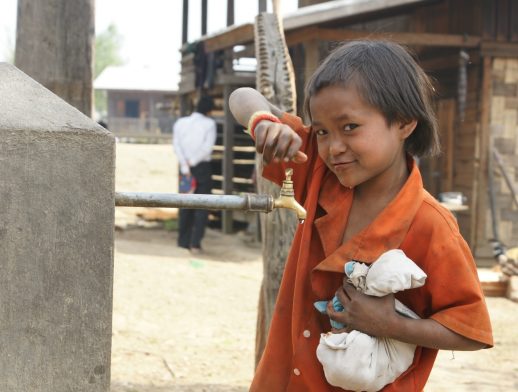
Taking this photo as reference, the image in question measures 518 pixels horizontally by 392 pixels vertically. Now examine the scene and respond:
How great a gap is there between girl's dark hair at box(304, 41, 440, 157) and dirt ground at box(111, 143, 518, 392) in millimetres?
2217

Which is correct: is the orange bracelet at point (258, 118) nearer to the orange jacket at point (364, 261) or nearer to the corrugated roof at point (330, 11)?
the orange jacket at point (364, 261)

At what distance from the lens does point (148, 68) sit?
43062 millimetres

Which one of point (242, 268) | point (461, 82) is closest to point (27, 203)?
point (242, 268)

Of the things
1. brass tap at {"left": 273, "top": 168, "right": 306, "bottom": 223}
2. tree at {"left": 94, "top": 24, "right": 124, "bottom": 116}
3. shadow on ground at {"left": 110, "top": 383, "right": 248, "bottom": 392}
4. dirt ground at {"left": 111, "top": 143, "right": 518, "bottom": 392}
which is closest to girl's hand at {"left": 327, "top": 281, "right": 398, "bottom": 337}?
brass tap at {"left": 273, "top": 168, "right": 306, "bottom": 223}

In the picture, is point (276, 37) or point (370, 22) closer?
point (276, 37)

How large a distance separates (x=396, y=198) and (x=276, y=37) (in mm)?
2385

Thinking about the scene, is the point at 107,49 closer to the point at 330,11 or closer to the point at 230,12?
the point at 230,12

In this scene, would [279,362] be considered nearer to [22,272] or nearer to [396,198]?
[396,198]

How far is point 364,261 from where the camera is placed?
167 centimetres

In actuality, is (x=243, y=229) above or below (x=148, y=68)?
below

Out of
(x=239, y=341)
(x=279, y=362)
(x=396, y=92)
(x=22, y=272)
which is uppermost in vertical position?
(x=396, y=92)

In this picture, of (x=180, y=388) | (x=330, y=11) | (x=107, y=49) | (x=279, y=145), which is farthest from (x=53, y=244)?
(x=107, y=49)

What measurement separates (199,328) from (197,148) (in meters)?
3.56

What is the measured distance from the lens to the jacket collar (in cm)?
167
